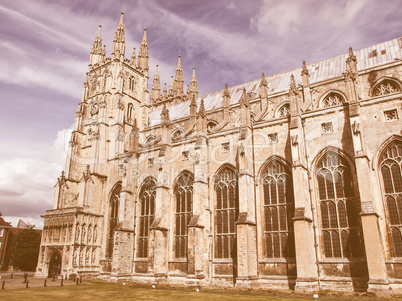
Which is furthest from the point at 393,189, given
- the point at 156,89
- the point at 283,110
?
the point at 156,89

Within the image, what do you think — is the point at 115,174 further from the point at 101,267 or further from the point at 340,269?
the point at 340,269

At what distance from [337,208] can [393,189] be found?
136 inches

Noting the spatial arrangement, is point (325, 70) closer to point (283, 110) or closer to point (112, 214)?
point (283, 110)

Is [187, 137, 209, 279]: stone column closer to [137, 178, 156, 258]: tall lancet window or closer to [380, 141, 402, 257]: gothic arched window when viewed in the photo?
[137, 178, 156, 258]: tall lancet window

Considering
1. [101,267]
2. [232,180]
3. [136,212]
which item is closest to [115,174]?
[136,212]

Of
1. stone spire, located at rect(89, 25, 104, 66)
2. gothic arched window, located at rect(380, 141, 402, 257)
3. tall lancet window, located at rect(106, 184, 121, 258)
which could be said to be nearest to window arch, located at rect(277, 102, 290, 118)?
gothic arched window, located at rect(380, 141, 402, 257)

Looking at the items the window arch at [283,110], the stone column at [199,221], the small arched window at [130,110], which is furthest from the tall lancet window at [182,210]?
the small arched window at [130,110]

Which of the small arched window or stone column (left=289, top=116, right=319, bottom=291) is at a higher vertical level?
the small arched window

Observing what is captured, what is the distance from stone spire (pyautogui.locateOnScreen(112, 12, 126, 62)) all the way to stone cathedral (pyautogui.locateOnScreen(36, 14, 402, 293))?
996 cm

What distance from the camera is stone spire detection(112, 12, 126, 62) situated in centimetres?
4381

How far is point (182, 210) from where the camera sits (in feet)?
91.2

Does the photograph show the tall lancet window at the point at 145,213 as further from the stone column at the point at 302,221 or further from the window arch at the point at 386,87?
the window arch at the point at 386,87

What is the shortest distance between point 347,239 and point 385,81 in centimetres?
1512

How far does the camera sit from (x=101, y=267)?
3203cm
